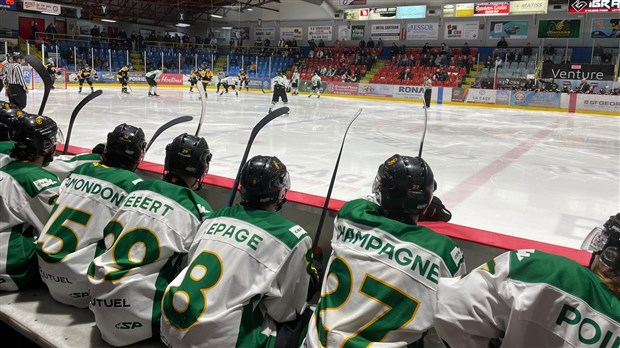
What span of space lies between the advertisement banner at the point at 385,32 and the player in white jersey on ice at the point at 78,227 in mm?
26382

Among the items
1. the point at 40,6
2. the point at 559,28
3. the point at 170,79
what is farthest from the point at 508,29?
the point at 40,6

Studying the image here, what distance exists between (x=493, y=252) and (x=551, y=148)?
712cm

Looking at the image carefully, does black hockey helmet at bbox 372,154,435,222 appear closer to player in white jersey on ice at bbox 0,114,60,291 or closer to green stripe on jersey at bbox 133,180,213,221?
green stripe on jersey at bbox 133,180,213,221

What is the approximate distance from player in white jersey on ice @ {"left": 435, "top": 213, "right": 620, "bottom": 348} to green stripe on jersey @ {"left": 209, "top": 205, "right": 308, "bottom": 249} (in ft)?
1.92

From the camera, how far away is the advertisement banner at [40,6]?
71.8 ft

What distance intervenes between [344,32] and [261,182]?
2785 cm

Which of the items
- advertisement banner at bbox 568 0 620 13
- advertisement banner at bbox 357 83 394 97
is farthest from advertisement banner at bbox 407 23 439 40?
advertisement banner at bbox 568 0 620 13

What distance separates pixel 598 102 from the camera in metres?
16.3

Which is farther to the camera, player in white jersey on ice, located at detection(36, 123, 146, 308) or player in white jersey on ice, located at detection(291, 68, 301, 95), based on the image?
player in white jersey on ice, located at detection(291, 68, 301, 95)

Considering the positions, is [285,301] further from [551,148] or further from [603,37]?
[603,37]

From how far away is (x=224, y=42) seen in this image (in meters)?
32.1

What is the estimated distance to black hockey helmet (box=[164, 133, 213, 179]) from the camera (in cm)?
205

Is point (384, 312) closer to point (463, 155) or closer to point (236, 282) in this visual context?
point (236, 282)

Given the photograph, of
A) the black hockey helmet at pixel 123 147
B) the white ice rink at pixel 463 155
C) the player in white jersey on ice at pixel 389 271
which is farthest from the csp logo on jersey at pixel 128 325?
the white ice rink at pixel 463 155
